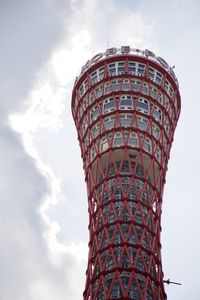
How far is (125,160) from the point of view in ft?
258

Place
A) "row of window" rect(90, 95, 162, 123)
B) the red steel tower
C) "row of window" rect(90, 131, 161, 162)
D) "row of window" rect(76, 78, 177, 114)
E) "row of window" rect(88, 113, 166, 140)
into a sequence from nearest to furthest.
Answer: the red steel tower → "row of window" rect(90, 131, 161, 162) → "row of window" rect(88, 113, 166, 140) → "row of window" rect(90, 95, 162, 123) → "row of window" rect(76, 78, 177, 114)

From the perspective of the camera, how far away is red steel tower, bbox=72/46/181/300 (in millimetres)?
70188

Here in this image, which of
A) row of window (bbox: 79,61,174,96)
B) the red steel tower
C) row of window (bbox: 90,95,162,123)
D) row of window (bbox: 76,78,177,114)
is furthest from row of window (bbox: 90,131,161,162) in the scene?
row of window (bbox: 79,61,174,96)

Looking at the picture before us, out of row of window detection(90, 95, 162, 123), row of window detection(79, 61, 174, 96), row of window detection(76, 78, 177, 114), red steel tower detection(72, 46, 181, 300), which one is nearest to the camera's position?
red steel tower detection(72, 46, 181, 300)

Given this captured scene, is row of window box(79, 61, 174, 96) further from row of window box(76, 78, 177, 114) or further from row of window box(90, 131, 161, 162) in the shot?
row of window box(90, 131, 161, 162)

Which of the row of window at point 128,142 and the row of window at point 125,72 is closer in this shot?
the row of window at point 128,142

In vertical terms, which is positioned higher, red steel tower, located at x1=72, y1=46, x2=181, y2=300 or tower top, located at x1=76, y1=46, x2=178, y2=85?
tower top, located at x1=76, y1=46, x2=178, y2=85

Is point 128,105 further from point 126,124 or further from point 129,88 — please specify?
point 126,124

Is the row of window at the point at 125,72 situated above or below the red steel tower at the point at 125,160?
above

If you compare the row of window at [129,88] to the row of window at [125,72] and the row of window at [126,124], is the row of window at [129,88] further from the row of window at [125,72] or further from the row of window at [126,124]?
the row of window at [126,124]

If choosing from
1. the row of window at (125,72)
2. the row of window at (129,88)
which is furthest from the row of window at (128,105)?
the row of window at (125,72)

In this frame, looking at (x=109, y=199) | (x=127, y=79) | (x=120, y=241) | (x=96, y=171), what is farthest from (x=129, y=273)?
(x=127, y=79)

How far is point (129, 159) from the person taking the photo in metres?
77.8

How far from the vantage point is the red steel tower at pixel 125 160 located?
70188 millimetres
